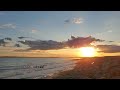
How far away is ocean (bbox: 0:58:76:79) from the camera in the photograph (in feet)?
13.9

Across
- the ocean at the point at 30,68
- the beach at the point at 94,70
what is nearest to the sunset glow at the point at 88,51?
the beach at the point at 94,70

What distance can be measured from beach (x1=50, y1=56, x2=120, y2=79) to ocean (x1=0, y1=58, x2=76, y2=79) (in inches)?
4.6

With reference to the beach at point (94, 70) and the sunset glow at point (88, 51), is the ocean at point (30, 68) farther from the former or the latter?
the sunset glow at point (88, 51)

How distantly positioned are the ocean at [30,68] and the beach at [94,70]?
118 mm

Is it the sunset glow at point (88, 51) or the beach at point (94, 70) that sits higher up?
the sunset glow at point (88, 51)

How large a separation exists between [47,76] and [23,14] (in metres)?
1.09

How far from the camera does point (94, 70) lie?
429cm

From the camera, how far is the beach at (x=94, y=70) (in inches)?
169

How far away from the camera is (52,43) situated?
441 centimetres

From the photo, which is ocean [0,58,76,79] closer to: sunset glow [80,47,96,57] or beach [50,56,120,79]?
beach [50,56,120,79]

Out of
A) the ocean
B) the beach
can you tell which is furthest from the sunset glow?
the ocean
